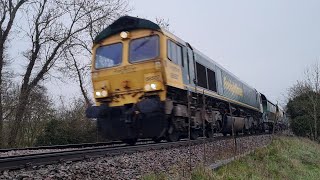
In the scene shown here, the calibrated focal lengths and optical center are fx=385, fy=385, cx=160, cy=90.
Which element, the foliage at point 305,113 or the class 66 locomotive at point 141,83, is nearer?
the class 66 locomotive at point 141,83

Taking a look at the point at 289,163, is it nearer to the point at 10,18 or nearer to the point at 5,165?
the point at 5,165

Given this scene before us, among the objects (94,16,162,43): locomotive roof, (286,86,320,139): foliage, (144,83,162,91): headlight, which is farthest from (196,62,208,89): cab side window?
(286,86,320,139): foliage

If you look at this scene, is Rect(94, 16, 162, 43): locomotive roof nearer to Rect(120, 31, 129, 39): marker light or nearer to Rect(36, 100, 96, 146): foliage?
Rect(120, 31, 129, 39): marker light

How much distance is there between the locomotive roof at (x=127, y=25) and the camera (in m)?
11.2

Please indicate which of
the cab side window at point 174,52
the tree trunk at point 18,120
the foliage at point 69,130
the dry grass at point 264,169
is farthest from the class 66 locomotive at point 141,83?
the tree trunk at point 18,120

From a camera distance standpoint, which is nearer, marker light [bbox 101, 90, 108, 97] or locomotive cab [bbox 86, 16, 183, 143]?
locomotive cab [bbox 86, 16, 183, 143]

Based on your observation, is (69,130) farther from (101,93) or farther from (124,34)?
(124,34)

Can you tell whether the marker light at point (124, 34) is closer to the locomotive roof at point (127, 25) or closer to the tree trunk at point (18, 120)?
the locomotive roof at point (127, 25)

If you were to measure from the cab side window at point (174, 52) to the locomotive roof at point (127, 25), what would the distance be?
633mm

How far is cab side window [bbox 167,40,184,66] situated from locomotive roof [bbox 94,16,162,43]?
2.08ft

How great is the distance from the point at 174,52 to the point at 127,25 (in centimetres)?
165

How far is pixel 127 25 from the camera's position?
1169cm

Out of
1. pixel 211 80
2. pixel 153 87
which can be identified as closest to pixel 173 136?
pixel 153 87

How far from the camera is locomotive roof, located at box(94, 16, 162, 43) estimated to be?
36.8ft
